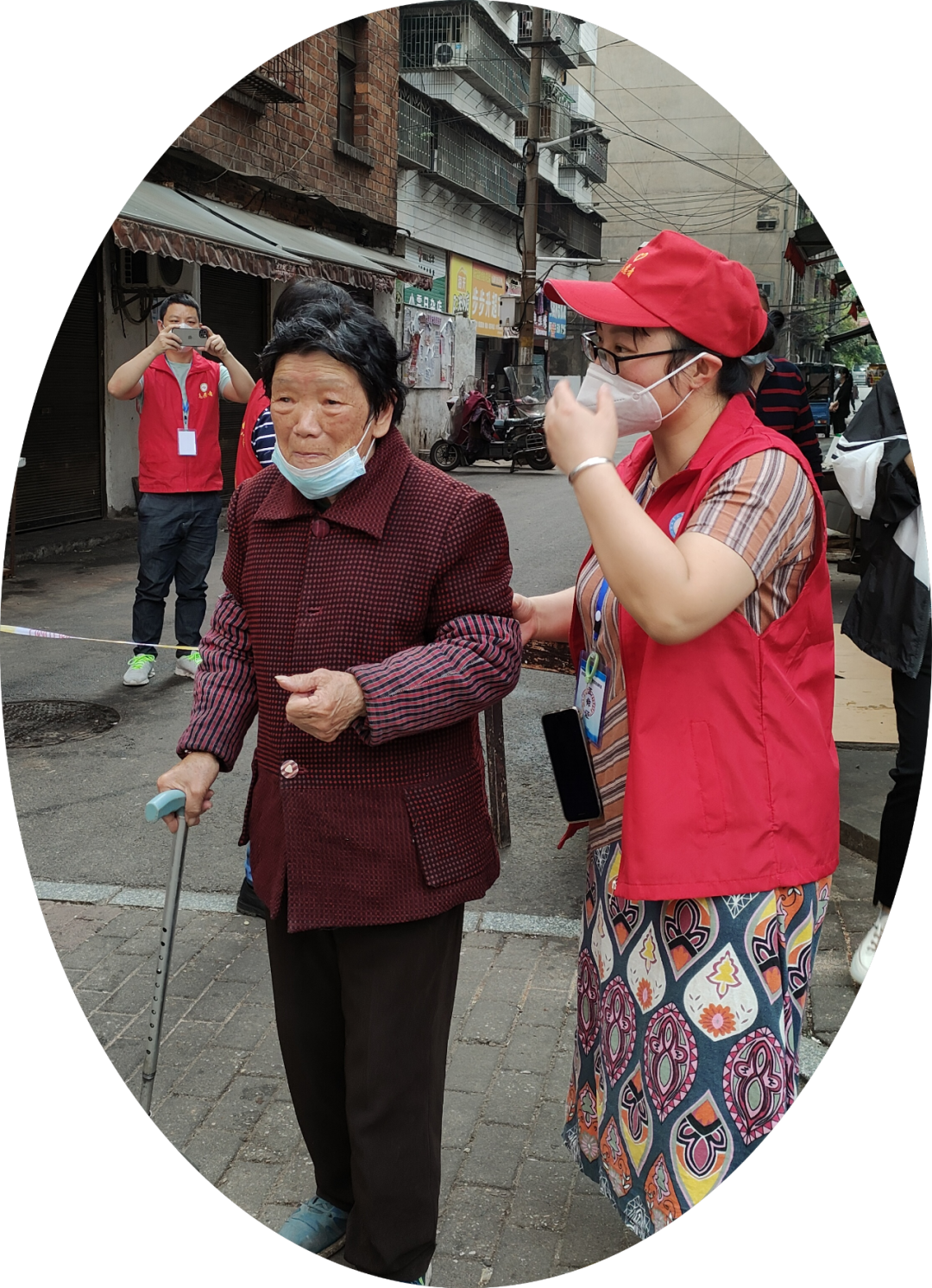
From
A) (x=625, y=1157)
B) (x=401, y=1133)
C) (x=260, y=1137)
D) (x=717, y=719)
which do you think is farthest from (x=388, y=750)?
(x=260, y=1137)

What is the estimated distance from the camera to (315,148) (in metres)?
18.3

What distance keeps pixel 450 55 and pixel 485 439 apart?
12.0 m

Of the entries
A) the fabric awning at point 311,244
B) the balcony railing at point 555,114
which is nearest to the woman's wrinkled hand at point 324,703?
the fabric awning at point 311,244

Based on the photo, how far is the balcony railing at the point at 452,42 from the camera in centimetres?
2936

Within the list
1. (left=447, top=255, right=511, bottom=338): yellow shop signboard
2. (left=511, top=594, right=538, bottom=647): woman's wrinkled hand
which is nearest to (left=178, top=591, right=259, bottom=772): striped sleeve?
(left=511, top=594, right=538, bottom=647): woman's wrinkled hand

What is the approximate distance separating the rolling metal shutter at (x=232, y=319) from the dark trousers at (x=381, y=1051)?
46.9 ft

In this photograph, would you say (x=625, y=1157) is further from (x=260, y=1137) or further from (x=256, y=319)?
(x=256, y=319)

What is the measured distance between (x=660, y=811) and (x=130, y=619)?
7916mm

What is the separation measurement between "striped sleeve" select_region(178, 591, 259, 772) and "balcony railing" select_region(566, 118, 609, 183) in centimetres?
4779

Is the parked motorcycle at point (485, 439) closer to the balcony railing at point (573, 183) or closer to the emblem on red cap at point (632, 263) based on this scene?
the emblem on red cap at point (632, 263)

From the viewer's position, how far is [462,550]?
2264 mm

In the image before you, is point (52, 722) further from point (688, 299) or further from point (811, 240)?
point (811, 240)

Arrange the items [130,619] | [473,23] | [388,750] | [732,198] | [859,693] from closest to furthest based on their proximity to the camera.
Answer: [388,750] → [859,693] → [130,619] → [473,23] → [732,198]

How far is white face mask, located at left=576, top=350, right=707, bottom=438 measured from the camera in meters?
2.10
